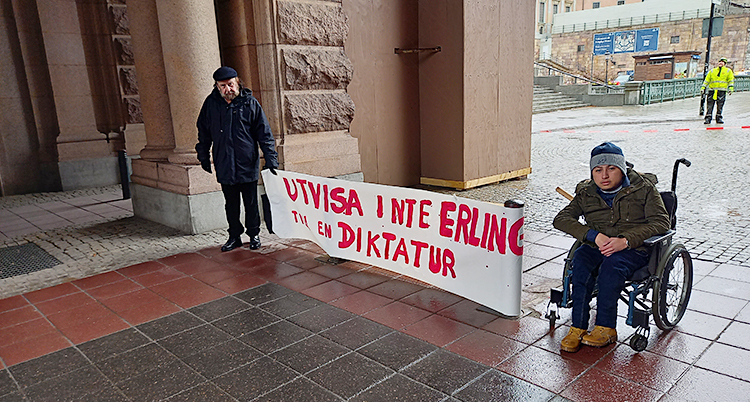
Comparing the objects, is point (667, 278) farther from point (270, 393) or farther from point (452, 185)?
point (452, 185)

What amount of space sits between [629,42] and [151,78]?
67265mm

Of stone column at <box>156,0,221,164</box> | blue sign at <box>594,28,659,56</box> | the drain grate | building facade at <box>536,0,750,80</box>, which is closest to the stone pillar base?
→ stone column at <box>156,0,221,164</box>

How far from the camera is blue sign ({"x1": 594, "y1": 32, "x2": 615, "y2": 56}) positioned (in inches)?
2493

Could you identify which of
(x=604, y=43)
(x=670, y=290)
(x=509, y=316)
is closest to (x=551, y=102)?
(x=670, y=290)

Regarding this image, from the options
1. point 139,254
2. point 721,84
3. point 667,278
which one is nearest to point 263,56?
point 139,254

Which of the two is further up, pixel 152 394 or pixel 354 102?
pixel 354 102

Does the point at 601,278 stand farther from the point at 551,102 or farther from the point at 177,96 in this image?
the point at 551,102

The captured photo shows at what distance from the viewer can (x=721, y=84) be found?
16.6 metres

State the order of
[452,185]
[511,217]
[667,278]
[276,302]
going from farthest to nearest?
1. [452,185]
2. [276,302]
3. [511,217]
4. [667,278]

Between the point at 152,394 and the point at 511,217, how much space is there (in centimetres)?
246

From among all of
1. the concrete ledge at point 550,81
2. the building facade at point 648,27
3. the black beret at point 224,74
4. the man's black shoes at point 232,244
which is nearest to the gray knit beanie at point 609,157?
the black beret at point 224,74

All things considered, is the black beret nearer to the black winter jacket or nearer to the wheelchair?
the black winter jacket

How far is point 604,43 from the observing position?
209ft

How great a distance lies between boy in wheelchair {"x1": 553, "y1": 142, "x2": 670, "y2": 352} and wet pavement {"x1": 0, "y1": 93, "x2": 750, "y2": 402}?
0.18m
